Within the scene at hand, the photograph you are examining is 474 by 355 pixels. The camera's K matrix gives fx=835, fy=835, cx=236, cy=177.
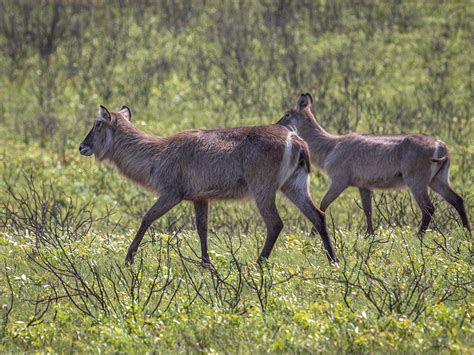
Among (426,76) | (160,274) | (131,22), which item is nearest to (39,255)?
(160,274)

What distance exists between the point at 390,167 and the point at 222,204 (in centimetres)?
428

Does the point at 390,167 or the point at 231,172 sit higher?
the point at 231,172

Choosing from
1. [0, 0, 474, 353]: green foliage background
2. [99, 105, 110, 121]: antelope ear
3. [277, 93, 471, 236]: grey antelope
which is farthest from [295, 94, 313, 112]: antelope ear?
[99, 105, 110, 121]: antelope ear

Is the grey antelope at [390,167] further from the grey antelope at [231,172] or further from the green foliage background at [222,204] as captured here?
the grey antelope at [231,172]

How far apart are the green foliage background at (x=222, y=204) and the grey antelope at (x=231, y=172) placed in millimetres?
286

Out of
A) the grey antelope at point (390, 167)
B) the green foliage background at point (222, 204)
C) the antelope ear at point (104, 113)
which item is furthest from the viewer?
the grey antelope at point (390, 167)

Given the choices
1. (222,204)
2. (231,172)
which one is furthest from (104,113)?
(222,204)

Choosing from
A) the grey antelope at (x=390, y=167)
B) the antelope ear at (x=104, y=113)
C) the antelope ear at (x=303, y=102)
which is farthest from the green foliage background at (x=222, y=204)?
the antelope ear at (x=303, y=102)

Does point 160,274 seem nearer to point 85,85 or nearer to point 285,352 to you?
point 285,352

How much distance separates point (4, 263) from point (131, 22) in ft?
56.3

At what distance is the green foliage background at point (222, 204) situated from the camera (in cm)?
555

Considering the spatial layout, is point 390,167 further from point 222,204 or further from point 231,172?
point 222,204

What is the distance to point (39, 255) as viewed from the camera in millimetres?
7145

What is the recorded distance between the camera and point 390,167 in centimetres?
952
